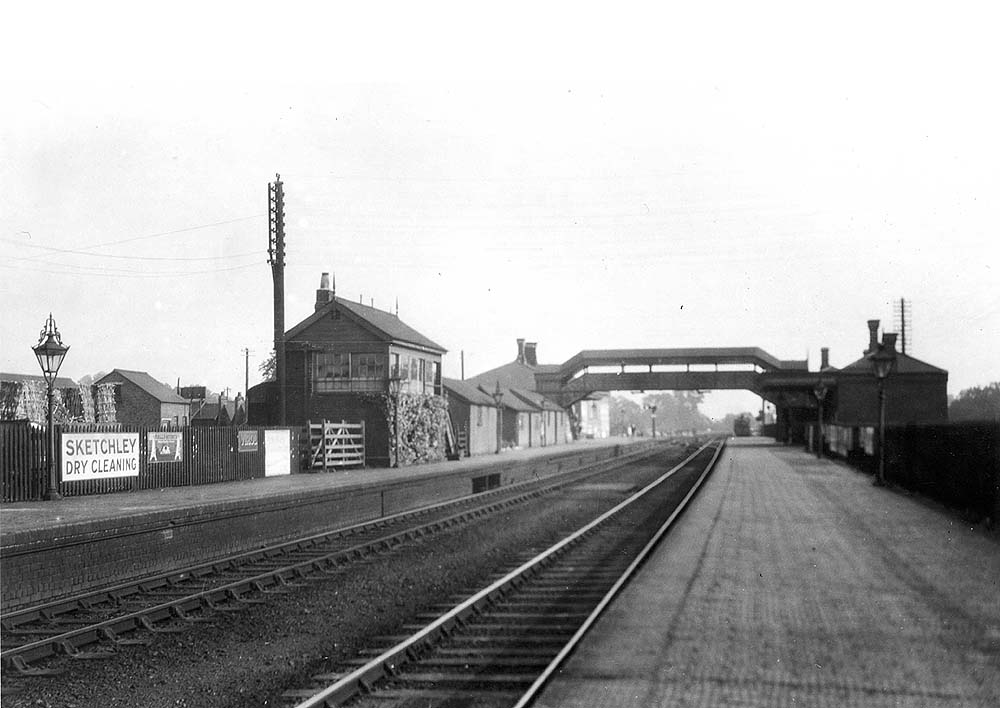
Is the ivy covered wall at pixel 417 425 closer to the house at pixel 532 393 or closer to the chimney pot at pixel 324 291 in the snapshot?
the chimney pot at pixel 324 291

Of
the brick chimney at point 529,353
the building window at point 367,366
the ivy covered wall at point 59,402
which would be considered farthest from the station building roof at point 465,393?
the brick chimney at point 529,353

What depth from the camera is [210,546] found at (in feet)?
47.9

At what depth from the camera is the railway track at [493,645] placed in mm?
6754

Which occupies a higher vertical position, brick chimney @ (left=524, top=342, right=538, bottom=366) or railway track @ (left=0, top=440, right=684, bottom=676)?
brick chimney @ (left=524, top=342, right=538, bottom=366)

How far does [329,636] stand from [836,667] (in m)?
4.65

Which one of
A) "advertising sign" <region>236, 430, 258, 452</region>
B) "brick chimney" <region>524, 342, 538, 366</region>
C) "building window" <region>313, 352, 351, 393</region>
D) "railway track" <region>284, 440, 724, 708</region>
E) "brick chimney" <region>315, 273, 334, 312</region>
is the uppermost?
"brick chimney" <region>315, 273, 334, 312</region>

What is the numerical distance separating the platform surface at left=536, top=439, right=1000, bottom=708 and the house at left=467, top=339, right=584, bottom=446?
146ft

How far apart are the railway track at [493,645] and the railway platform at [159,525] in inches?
208

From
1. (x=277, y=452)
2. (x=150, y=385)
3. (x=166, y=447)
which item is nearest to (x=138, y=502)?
(x=166, y=447)

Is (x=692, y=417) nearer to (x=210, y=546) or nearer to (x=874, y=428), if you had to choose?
(x=874, y=428)

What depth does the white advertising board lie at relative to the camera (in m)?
28.8

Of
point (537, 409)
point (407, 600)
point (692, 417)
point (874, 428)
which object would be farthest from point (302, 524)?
point (692, 417)

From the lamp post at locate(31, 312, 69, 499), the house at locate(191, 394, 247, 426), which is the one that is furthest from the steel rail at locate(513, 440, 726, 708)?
the house at locate(191, 394, 247, 426)

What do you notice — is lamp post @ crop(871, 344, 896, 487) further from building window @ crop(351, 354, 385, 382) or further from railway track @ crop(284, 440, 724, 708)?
building window @ crop(351, 354, 385, 382)
